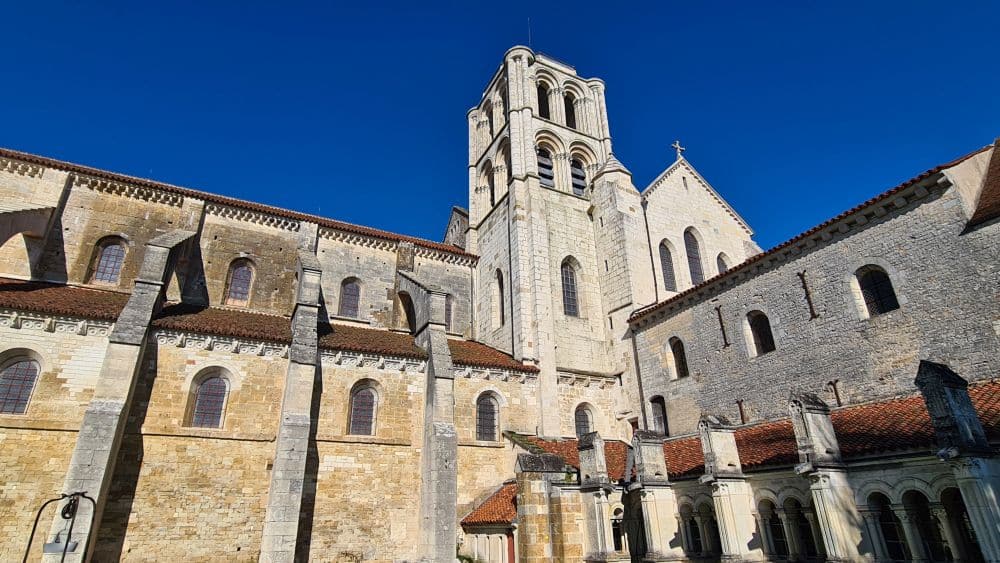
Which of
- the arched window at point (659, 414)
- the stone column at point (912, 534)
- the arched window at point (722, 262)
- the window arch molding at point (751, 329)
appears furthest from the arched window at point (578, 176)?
the stone column at point (912, 534)

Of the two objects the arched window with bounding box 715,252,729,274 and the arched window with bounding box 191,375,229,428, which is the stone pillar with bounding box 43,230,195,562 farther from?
the arched window with bounding box 715,252,729,274

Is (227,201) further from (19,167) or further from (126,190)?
(19,167)

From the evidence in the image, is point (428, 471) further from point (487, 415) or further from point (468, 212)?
point (468, 212)

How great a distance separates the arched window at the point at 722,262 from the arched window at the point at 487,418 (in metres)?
12.3

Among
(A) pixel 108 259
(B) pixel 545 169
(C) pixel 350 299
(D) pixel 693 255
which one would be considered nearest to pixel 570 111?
(B) pixel 545 169

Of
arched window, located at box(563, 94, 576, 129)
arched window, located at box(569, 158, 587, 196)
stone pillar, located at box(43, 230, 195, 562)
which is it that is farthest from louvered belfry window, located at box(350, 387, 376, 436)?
arched window, located at box(563, 94, 576, 129)

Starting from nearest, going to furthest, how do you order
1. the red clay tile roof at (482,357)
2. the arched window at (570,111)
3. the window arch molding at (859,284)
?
1. the window arch molding at (859,284)
2. the red clay tile roof at (482,357)
3. the arched window at (570,111)

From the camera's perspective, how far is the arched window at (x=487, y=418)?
18.1 m

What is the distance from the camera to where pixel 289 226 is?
21.2 m

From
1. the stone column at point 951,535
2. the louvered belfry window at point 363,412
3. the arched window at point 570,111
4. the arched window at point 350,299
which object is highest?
A: the arched window at point 570,111

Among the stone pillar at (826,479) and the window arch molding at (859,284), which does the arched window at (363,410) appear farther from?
the window arch molding at (859,284)

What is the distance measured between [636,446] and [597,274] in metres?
11.7

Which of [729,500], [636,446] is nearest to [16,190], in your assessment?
[636,446]

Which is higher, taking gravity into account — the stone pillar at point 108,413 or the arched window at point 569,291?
the arched window at point 569,291
